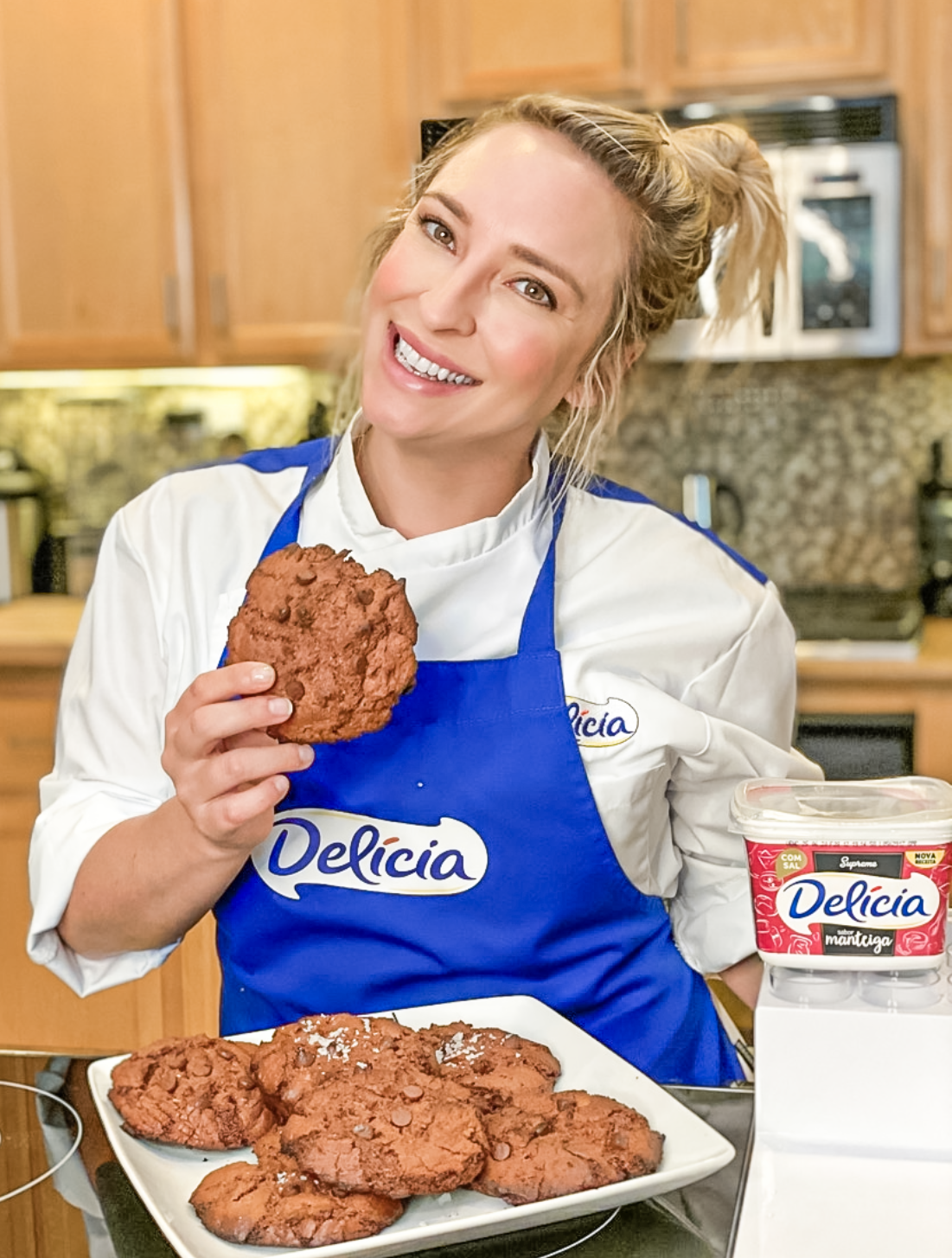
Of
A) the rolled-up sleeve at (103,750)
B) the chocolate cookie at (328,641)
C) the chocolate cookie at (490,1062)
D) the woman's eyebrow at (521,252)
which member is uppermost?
the woman's eyebrow at (521,252)

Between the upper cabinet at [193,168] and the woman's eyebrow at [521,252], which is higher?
the upper cabinet at [193,168]

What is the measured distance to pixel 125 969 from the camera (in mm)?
1219

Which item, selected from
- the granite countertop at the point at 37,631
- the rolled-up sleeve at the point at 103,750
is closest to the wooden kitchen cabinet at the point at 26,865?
the granite countertop at the point at 37,631

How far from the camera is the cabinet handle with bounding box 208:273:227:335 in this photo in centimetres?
311

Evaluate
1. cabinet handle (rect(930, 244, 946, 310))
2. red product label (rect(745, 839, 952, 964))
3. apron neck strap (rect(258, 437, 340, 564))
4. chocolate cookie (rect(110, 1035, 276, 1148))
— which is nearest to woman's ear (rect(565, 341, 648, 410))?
apron neck strap (rect(258, 437, 340, 564))

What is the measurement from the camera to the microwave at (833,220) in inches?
106

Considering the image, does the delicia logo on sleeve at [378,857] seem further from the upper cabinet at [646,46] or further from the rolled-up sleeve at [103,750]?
the upper cabinet at [646,46]

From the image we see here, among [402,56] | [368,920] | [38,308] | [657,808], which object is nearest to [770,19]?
[402,56]

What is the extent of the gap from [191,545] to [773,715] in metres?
0.54

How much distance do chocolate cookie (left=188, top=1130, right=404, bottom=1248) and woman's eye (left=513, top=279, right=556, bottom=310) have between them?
721mm

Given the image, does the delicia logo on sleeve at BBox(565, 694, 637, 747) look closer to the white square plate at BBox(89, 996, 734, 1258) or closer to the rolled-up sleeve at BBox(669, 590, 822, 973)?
the rolled-up sleeve at BBox(669, 590, 822, 973)

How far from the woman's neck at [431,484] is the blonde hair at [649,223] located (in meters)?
0.08

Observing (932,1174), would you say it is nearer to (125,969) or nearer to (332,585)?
(332,585)

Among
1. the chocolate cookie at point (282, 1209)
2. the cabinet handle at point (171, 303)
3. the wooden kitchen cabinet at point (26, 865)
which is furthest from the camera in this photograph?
the cabinet handle at point (171, 303)
